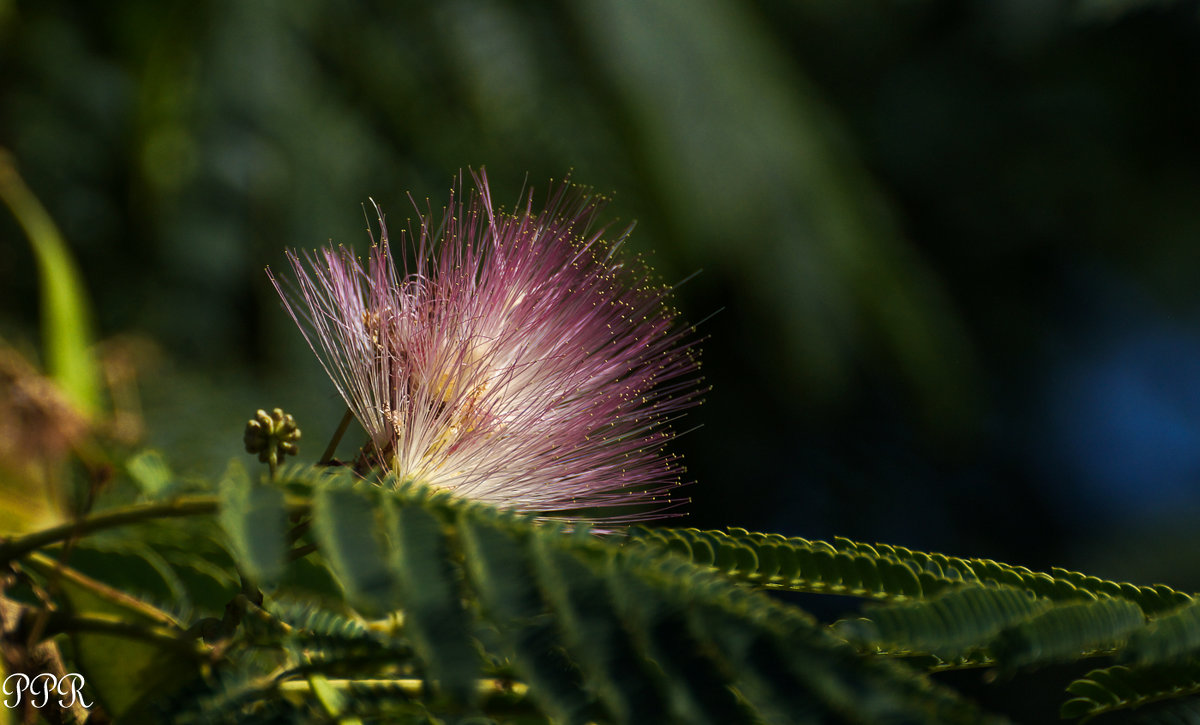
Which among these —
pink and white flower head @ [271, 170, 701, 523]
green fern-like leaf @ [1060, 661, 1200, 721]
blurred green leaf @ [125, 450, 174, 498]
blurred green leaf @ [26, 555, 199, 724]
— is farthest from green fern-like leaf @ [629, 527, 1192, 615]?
blurred green leaf @ [125, 450, 174, 498]

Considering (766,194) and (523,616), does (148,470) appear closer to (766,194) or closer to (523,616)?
(523,616)

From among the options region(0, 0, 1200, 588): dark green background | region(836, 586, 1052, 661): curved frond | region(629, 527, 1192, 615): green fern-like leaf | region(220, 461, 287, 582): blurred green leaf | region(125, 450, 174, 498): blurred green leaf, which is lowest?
region(836, 586, 1052, 661): curved frond

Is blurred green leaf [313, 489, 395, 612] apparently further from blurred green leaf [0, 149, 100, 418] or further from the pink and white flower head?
blurred green leaf [0, 149, 100, 418]

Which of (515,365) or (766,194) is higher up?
(766,194)

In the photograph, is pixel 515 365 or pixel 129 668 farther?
pixel 515 365

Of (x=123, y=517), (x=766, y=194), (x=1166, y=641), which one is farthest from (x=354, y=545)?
(x=766, y=194)

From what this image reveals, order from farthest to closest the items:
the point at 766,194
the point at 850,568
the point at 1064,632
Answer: the point at 766,194
the point at 850,568
the point at 1064,632

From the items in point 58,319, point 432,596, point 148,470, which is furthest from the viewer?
point 58,319
